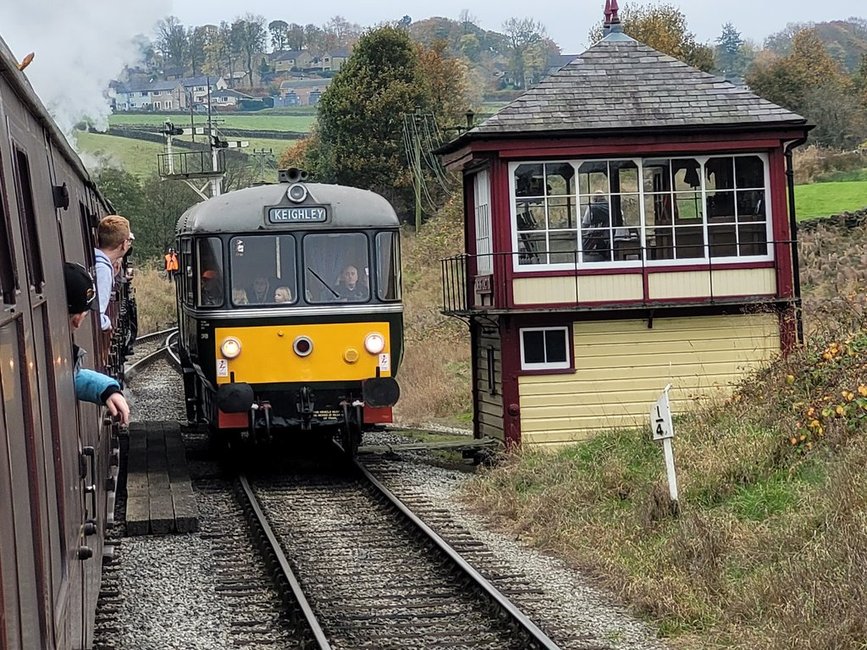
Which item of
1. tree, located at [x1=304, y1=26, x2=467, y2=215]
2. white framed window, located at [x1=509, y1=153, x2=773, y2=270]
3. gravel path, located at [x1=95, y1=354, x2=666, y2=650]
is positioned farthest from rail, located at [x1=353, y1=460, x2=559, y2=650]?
tree, located at [x1=304, y1=26, x2=467, y2=215]

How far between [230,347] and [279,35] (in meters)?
154

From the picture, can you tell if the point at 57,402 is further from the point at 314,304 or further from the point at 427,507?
the point at 314,304

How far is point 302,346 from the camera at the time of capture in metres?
14.1

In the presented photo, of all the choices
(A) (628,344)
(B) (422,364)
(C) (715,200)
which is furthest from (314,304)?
(B) (422,364)

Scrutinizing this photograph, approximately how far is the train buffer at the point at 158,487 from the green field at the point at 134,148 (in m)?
57.6

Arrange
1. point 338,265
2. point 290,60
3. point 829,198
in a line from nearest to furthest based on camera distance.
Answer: point 338,265, point 829,198, point 290,60

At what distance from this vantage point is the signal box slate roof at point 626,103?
51.1 feet

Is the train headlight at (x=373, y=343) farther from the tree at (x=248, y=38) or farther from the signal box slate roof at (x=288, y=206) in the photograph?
the tree at (x=248, y=38)

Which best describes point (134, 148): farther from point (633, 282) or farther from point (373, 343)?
point (373, 343)

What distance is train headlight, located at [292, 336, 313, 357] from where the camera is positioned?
46.1ft

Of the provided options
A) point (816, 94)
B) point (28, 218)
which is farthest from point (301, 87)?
point (28, 218)

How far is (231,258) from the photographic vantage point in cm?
1420

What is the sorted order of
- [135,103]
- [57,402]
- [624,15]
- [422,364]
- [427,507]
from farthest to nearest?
[135,103]
[624,15]
[422,364]
[427,507]
[57,402]

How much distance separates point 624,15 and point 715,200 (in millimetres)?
38980
